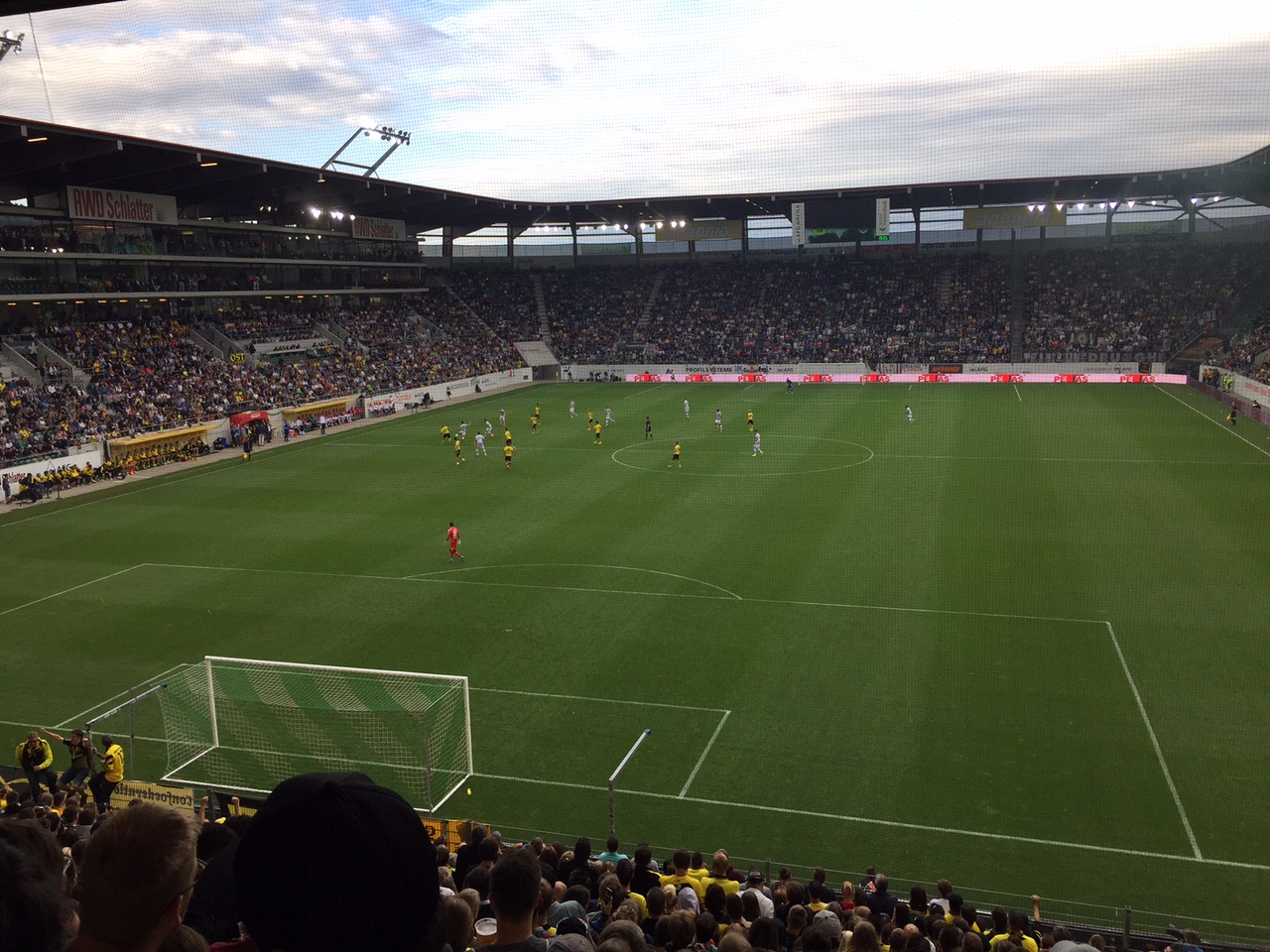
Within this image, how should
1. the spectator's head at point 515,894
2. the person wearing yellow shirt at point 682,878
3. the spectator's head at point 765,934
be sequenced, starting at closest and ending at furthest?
the spectator's head at point 515,894
the spectator's head at point 765,934
the person wearing yellow shirt at point 682,878

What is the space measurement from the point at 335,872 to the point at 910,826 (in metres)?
12.2

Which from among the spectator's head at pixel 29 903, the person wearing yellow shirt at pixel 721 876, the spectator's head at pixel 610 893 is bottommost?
the person wearing yellow shirt at pixel 721 876

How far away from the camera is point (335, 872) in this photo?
5.95 feet

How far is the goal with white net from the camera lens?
47.2 feet

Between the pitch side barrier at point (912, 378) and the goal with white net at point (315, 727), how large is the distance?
54.2m

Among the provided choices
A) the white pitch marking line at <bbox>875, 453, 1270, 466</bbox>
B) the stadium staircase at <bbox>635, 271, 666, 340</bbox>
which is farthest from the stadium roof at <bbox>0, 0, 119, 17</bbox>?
the stadium staircase at <bbox>635, 271, 666, 340</bbox>

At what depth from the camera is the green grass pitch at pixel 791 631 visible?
42.1ft

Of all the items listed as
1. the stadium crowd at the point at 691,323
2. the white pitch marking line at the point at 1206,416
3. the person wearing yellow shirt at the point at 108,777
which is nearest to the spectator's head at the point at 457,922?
the person wearing yellow shirt at the point at 108,777

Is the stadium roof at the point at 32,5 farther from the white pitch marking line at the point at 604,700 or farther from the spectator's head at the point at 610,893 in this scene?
the white pitch marking line at the point at 604,700

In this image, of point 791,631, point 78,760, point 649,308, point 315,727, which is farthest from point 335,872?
point 649,308

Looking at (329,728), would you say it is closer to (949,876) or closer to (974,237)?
(949,876)

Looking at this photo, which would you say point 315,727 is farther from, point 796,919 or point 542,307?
point 542,307

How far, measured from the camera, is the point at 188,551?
26547 millimetres

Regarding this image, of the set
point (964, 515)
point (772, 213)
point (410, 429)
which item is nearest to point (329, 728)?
point (964, 515)
